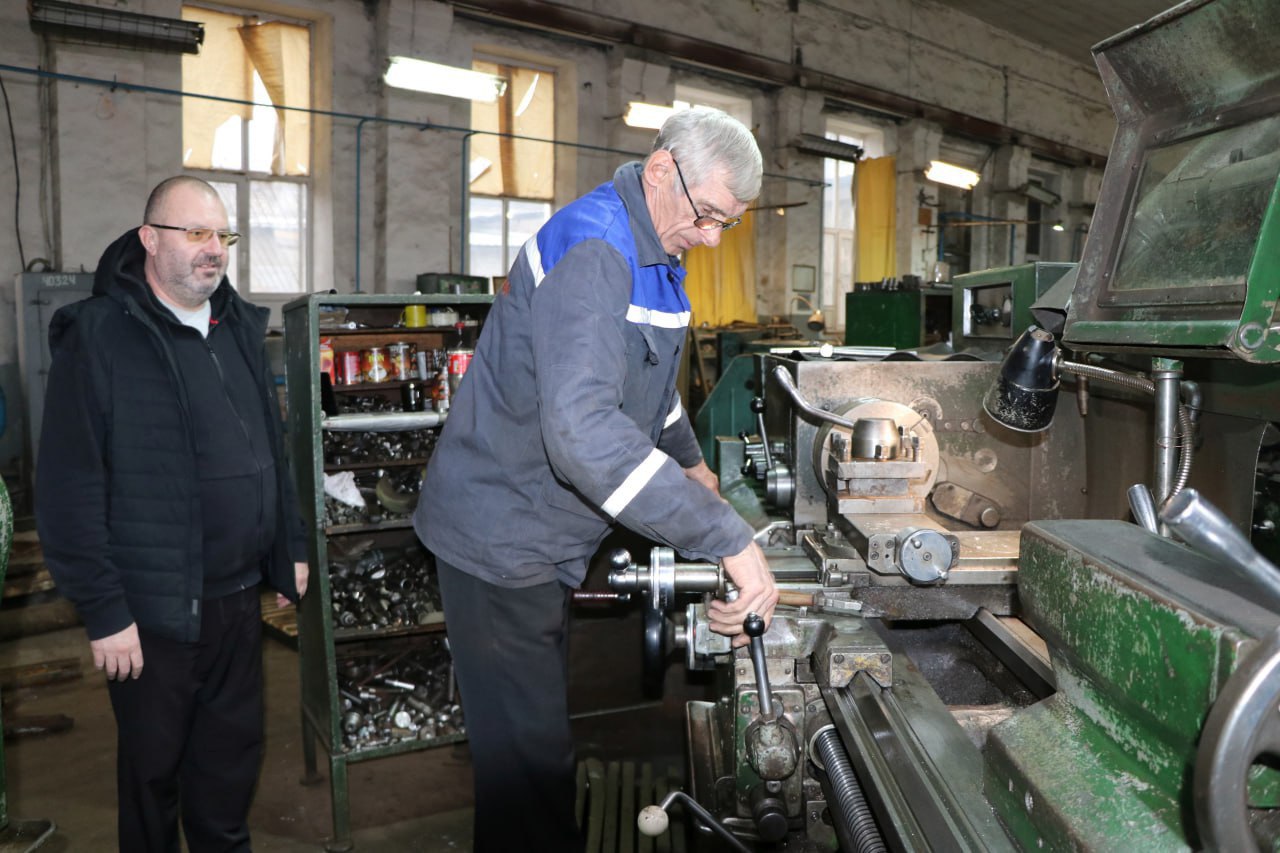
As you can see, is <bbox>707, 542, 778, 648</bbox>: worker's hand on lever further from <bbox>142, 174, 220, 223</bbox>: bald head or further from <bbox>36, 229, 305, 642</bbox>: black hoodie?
<bbox>142, 174, 220, 223</bbox>: bald head

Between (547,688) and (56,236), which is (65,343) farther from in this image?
(56,236)

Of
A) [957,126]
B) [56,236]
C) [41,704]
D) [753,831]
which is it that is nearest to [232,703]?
[753,831]

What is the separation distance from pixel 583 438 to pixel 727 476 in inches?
61.4

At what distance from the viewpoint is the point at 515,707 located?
58.4 inches

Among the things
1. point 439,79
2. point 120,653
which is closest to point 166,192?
point 120,653

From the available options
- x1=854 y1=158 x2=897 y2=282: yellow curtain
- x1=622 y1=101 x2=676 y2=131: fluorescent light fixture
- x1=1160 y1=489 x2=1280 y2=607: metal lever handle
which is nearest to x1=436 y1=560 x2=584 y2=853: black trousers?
x1=1160 y1=489 x2=1280 y2=607: metal lever handle

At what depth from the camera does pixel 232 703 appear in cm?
188

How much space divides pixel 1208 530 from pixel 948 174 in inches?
316

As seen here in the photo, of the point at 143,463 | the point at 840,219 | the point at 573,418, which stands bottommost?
the point at 143,463

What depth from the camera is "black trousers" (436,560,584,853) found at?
1480 mm

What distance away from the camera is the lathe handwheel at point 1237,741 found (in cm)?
58

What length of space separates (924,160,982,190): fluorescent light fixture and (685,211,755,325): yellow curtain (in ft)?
5.77

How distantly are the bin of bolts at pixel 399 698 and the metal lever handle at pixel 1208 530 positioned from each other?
2.11 m

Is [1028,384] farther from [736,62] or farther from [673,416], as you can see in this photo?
[736,62]
